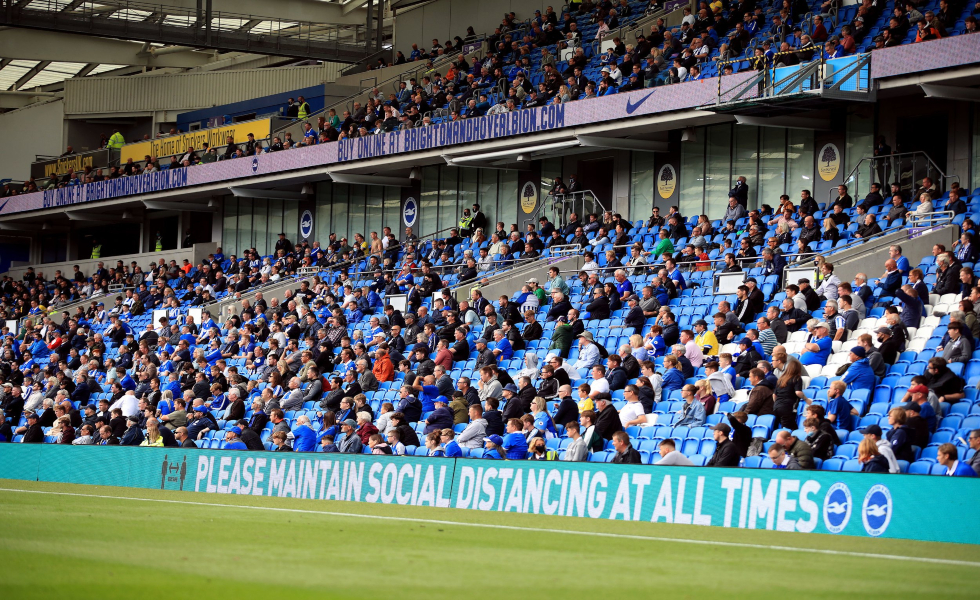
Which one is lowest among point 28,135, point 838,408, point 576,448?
point 576,448

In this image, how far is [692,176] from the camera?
24.6 m

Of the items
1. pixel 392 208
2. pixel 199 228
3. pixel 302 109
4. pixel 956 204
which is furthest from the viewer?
pixel 199 228

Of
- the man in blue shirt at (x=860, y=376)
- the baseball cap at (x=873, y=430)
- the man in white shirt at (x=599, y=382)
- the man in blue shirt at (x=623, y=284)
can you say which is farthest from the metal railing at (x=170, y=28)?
the baseball cap at (x=873, y=430)

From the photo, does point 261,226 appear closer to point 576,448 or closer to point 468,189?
point 468,189

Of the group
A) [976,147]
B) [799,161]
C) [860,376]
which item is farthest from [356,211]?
[860,376]

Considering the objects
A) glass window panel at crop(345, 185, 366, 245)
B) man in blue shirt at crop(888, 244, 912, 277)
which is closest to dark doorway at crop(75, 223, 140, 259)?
glass window panel at crop(345, 185, 366, 245)

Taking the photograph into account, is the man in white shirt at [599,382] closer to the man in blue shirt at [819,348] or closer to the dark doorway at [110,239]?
the man in blue shirt at [819,348]

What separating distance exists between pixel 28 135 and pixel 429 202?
22169 millimetres

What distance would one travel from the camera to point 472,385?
16766mm

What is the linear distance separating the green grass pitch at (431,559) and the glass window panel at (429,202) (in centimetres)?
2149

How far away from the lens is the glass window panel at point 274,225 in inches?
1401

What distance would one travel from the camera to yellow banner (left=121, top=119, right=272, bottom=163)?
1348 inches

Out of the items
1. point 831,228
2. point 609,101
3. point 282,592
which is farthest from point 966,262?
point 282,592

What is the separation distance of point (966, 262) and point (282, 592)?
40.0 feet
